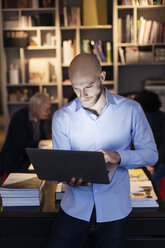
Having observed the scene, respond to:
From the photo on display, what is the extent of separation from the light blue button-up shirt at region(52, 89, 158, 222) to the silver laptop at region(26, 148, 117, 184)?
0.12 m

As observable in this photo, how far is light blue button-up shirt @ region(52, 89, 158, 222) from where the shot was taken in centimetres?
159

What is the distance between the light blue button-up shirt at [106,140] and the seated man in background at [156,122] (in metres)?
1.45

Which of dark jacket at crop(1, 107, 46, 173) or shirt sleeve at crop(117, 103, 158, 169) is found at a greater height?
shirt sleeve at crop(117, 103, 158, 169)

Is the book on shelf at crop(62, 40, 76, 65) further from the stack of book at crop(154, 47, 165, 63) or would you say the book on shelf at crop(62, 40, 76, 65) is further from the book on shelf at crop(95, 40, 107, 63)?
the stack of book at crop(154, 47, 165, 63)

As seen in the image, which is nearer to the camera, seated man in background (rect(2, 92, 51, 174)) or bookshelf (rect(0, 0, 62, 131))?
seated man in background (rect(2, 92, 51, 174))

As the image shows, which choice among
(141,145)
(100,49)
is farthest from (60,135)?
(100,49)

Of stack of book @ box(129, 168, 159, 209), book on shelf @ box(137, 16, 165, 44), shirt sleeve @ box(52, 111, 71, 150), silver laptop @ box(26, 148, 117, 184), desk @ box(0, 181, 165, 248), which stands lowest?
desk @ box(0, 181, 165, 248)

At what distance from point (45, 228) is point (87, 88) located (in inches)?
32.3

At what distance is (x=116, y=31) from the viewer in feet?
17.6

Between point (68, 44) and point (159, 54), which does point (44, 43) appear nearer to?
point (68, 44)

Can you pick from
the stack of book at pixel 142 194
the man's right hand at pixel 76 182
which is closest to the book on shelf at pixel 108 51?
the stack of book at pixel 142 194

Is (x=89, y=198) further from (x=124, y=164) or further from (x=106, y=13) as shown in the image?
(x=106, y=13)

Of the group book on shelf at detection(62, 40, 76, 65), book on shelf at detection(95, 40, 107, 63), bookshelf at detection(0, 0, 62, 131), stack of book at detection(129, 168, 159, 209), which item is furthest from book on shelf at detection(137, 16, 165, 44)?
stack of book at detection(129, 168, 159, 209)

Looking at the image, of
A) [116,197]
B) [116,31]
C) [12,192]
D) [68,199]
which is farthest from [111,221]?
[116,31]
